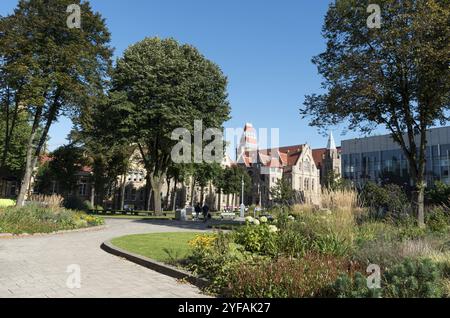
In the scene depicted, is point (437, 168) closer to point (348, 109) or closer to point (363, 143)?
point (363, 143)

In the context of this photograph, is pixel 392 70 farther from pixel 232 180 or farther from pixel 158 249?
pixel 232 180

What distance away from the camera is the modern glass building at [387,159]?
212 feet

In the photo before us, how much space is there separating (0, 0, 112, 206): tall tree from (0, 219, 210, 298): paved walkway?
1474cm

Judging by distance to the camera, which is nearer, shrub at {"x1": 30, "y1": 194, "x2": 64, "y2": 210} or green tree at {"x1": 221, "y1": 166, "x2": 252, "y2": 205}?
shrub at {"x1": 30, "y1": 194, "x2": 64, "y2": 210}

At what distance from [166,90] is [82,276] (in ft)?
90.6

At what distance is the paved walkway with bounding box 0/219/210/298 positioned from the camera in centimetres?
732

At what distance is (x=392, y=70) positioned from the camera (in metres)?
21.3

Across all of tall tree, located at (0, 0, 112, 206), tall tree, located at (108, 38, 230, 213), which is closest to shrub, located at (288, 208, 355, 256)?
tall tree, located at (0, 0, 112, 206)

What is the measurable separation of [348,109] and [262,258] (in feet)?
52.9

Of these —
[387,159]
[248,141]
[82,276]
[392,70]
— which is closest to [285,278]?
[82,276]

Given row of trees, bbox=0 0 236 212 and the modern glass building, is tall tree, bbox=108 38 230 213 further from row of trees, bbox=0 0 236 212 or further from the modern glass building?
the modern glass building

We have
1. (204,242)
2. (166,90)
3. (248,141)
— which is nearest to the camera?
(204,242)

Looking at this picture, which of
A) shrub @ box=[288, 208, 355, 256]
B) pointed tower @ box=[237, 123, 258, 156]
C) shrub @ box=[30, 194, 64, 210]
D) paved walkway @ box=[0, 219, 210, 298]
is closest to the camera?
paved walkway @ box=[0, 219, 210, 298]

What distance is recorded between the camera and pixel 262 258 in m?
8.60
